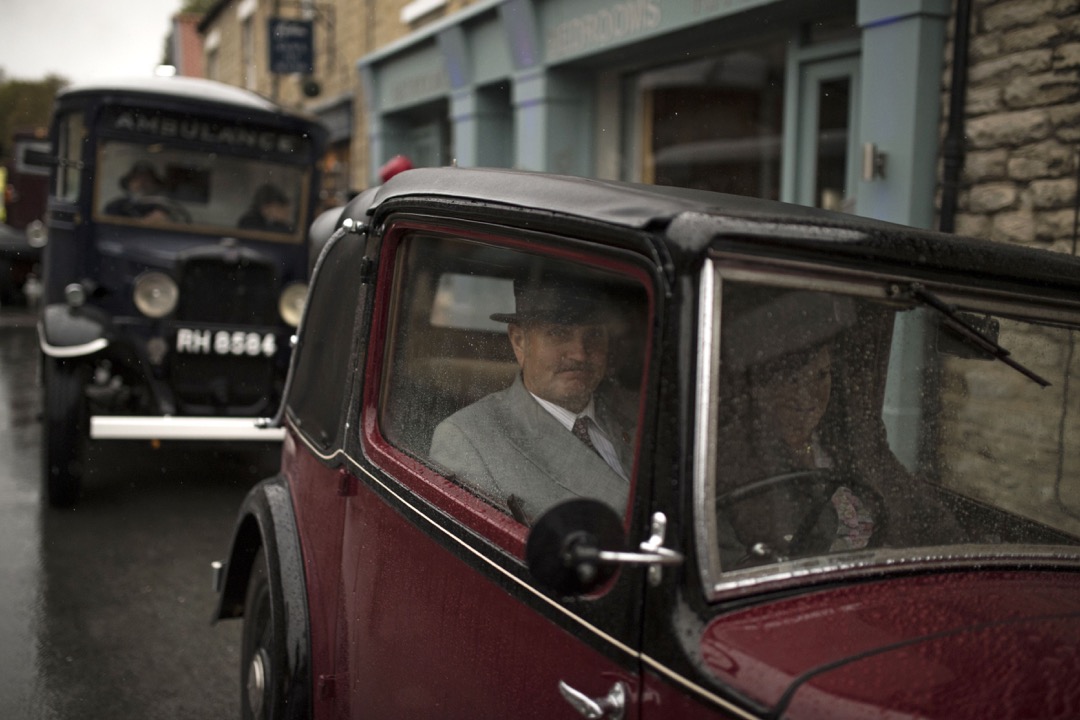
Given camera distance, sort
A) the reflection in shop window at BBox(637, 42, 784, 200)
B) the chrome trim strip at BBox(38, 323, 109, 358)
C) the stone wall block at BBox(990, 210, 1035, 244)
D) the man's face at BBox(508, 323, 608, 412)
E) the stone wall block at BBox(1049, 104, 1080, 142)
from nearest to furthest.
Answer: the man's face at BBox(508, 323, 608, 412) → the stone wall block at BBox(1049, 104, 1080, 142) → the stone wall block at BBox(990, 210, 1035, 244) → the chrome trim strip at BBox(38, 323, 109, 358) → the reflection in shop window at BBox(637, 42, 784, 200)

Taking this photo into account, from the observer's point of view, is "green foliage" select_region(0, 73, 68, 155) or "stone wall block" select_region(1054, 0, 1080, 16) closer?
"stone wall block" select_region(1054, 0, 1080, 16)

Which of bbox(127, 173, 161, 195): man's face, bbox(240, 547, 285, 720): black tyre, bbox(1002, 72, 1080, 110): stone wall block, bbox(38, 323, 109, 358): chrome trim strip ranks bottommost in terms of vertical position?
bbox(240, 547, 285, 720): black tyre

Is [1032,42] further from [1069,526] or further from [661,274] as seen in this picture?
[661,274]

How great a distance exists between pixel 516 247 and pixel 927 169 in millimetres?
4501

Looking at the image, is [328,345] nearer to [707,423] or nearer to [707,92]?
[707,423]

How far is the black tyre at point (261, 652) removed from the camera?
106 inches

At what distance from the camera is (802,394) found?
171 centimetres

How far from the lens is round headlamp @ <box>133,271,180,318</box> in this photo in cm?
674

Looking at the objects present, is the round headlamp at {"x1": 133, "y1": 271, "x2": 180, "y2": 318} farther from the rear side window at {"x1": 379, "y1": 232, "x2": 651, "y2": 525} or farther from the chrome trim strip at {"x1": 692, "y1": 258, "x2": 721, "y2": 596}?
the chrome trim strip at {"x1": 692, "y1": 258, "x2": 721, "y2": 596}

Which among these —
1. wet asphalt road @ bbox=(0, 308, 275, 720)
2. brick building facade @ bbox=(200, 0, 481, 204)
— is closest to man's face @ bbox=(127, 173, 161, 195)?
wet asphalt road @ bbox=(0, 308, 275, 720)

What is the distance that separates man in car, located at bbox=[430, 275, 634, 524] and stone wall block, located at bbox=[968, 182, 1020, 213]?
4.07 meters

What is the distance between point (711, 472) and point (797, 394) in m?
0.26

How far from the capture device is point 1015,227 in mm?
5367

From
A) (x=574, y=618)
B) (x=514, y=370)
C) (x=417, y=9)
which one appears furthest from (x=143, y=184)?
(x=574, y=618)
